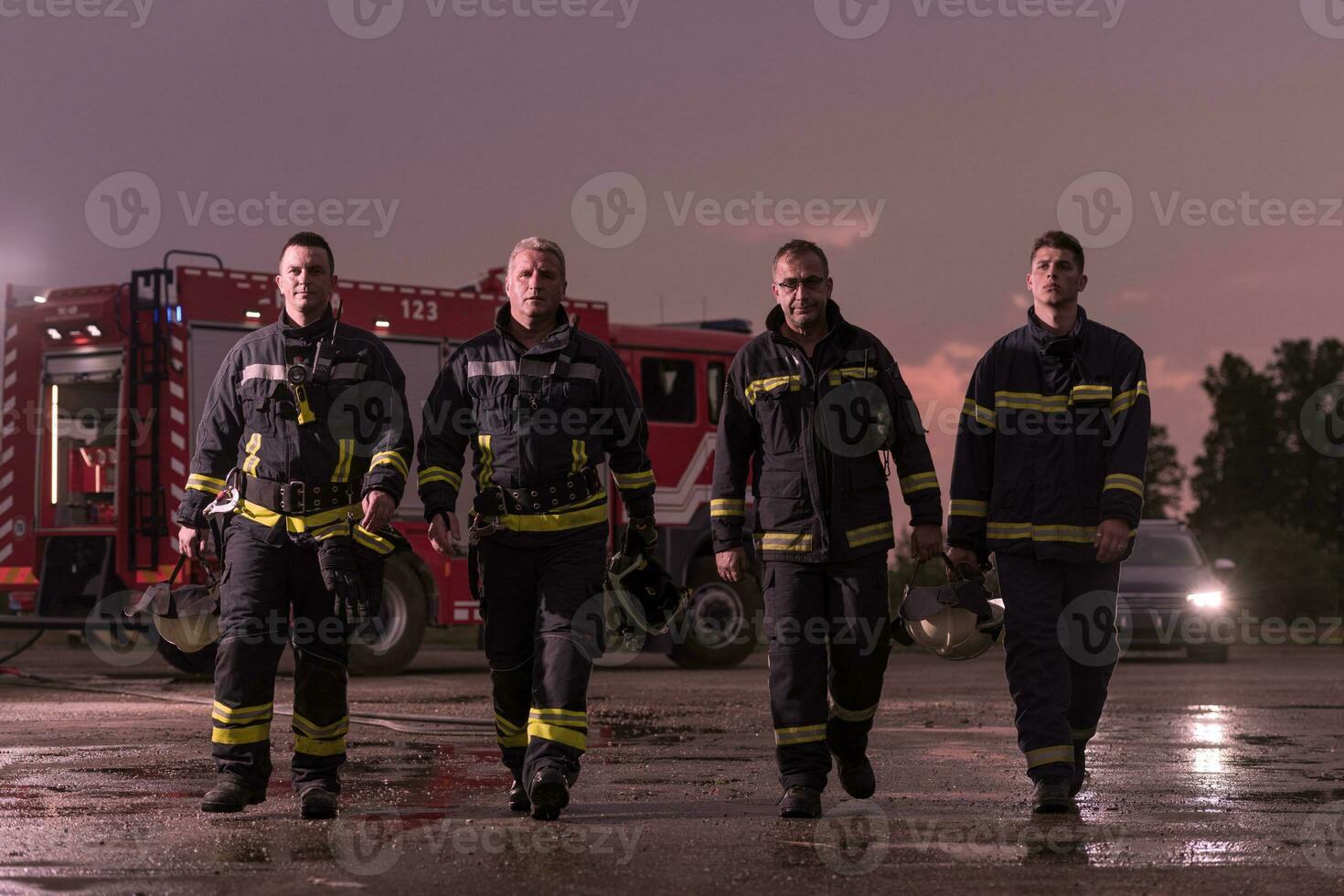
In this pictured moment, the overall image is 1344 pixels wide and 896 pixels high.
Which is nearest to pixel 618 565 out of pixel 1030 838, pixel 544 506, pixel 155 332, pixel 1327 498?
pixel 544 506

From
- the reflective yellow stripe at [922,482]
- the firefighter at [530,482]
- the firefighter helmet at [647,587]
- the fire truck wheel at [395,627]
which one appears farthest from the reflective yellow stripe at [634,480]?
the fire truck wheel at [395,627]

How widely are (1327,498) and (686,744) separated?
84034mm

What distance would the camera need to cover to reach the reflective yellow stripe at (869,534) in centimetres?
641

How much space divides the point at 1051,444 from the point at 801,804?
1.57m

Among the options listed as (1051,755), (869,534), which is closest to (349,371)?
(869,534)

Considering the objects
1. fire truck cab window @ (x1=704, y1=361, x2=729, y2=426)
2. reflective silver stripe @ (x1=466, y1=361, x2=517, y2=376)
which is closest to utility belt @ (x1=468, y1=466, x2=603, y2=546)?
reflective silver stripe @ (x1=466, y1=361, x2=517, y2=376)

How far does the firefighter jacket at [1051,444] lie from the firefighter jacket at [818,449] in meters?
0.25

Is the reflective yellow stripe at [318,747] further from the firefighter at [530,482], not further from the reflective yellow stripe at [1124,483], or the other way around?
the reflective yellow stripe at [1124,483]

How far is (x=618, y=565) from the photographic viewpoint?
264 inches

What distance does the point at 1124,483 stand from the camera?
21.3 feet

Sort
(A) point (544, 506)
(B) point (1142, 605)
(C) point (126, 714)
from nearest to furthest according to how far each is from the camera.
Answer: (A) point (544, 506), (C) point (126, 714), (B) point (1142, 605)

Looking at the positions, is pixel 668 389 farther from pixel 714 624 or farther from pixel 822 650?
pixel 822 650

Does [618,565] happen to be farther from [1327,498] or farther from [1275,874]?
[1327,498]
